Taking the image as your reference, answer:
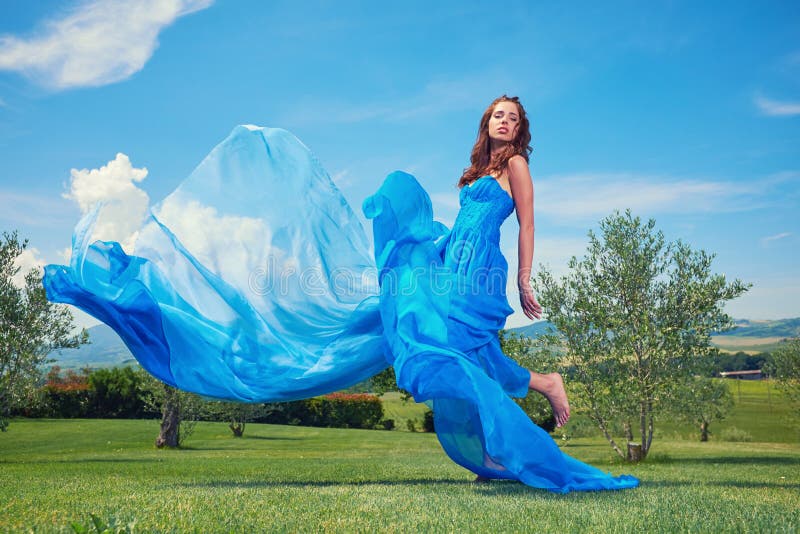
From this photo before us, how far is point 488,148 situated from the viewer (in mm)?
7125

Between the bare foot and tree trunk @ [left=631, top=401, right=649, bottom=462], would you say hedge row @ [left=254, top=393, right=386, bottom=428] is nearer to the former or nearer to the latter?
tree trunk @ [left=631, top=401, right=649, bottom=462]

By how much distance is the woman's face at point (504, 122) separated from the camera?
6938 mm

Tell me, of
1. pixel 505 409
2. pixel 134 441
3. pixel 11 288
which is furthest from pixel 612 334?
pixel 134 441

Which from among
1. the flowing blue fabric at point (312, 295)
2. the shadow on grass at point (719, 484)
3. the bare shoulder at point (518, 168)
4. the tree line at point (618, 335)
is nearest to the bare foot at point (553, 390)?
the flowing blue fabric at point (312, 295)

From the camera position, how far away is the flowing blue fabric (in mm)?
5672

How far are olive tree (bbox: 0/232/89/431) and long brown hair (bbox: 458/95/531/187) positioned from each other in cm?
1224

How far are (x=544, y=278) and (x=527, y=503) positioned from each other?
35.4 ft

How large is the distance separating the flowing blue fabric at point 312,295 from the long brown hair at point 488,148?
1.10 feet

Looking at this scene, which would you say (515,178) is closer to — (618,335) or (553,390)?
(553,390)

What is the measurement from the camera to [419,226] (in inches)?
233

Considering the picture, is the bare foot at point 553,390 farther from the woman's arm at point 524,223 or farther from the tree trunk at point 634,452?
the tree trunk at point 634,452

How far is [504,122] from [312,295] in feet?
8.73

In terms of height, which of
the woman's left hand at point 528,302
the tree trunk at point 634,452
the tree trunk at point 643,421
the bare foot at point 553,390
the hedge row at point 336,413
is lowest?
the hedge row at point 336,413

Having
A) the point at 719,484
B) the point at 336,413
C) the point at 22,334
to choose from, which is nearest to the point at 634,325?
the point at 719,484
